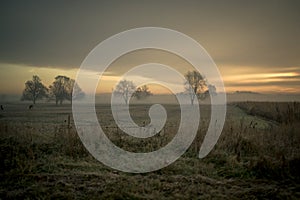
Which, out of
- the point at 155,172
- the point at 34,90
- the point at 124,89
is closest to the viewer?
the point at 155,172

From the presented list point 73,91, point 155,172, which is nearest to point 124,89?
point 73,91

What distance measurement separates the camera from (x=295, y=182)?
7.52m

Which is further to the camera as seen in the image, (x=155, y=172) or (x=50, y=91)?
(x=50, y=91)

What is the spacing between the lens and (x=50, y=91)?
267 ft

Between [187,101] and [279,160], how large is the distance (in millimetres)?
74344

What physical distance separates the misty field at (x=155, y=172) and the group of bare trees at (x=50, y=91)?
70.6m

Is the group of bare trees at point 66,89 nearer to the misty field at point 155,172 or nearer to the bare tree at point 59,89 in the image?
the bare tree at point 59,89

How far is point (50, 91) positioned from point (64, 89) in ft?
13.8

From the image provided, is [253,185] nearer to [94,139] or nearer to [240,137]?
[240,137]

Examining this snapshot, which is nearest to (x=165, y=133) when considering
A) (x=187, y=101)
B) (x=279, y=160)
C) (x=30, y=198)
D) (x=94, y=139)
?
(x=94, y=139)

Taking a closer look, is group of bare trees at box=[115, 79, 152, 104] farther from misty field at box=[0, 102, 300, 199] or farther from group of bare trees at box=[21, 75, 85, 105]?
misty field at box=[0, 102, 300, 199]

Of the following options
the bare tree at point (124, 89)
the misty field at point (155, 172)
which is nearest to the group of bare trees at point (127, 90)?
the bare tree at point (124, 89)

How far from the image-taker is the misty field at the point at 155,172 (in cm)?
661

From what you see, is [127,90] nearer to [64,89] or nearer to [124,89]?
[124,89]
